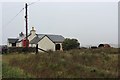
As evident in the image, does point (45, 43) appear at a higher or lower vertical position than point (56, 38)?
lower

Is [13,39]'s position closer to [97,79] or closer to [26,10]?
[26,10]

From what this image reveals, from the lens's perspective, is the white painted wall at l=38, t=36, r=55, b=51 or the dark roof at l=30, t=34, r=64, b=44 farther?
the dark roof at l=30, t=34, r=64, b=44

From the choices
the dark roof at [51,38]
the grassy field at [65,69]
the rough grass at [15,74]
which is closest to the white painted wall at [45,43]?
the dark roof at [51,38]

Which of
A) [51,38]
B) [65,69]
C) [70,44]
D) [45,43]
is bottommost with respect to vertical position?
[65,69]

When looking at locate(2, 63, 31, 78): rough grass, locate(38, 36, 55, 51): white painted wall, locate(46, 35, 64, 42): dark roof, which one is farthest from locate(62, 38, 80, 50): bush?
locate(2, 63, 31, 78): rough grass

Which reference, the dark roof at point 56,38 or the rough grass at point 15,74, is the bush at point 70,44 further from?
the rough grass at point 15,74

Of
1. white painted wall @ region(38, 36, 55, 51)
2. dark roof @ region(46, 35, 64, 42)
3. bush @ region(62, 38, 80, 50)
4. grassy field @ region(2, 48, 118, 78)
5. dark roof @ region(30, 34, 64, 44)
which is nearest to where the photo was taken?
grassy field @ region(2, 48, 118, 78)

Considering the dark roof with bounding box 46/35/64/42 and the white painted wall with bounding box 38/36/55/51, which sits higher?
the dark roof with bounding box 46/35/64/42

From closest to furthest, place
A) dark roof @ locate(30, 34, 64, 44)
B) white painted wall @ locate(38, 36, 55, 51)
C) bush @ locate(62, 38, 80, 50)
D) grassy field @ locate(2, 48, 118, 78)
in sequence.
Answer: grassy field @ locate(2, 48, 118, 78) → bush @ locate(62, 38, 80, 50) → white painted wall @ locate(38, 36, 55, 51) → dark roof @ locate(30, 34, 64, 44)

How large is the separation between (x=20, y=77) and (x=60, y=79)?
186cm

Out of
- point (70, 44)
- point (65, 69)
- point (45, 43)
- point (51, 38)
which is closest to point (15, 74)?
point (65, 69)

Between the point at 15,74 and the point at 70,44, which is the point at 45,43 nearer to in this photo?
the point at 70,44

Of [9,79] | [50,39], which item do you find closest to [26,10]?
[50,39]

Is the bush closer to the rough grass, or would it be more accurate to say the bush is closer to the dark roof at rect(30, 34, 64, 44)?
the dark roof at rect(30, 34, 64, 44)
